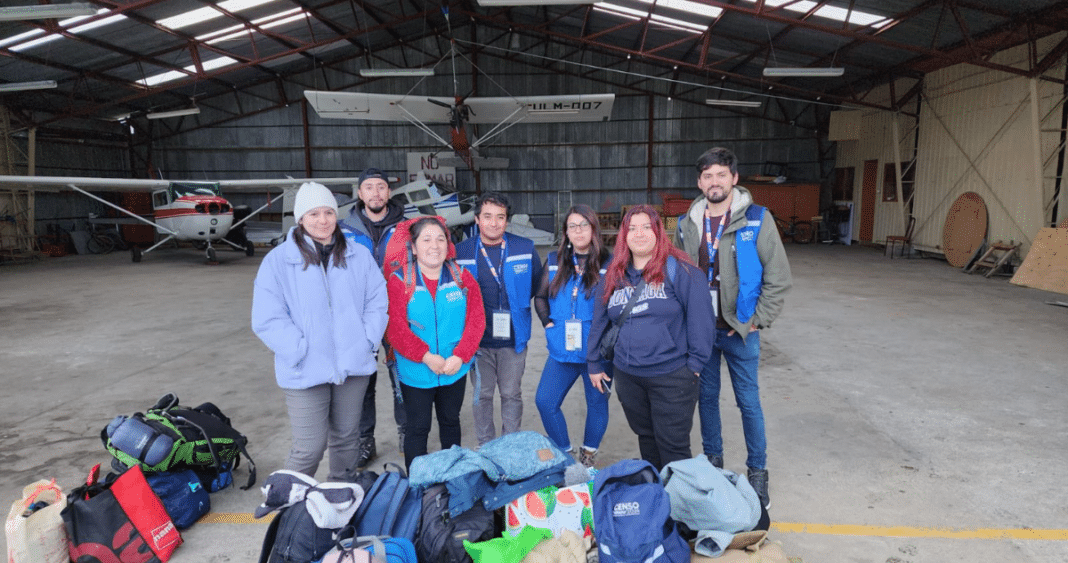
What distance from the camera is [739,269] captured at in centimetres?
258

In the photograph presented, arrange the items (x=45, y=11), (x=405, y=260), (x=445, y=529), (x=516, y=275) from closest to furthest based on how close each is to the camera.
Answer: (x=445, y=529) → (x=405, y=260) → (x=516, y=275) → (x=45, y=11)

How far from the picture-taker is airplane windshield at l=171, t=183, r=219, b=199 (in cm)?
1264

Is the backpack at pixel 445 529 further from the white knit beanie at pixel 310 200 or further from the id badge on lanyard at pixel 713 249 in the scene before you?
the id badge on lanyard at pixel 713 249

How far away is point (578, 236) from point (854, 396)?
2825 millimetres

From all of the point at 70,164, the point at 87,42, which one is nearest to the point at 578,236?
the point at 87,42

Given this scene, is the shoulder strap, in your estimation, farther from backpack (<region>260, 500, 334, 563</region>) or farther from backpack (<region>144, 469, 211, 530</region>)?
backpack (<region>144, 469, 211, 530</region>)

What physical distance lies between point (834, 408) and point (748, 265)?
202 centimetres

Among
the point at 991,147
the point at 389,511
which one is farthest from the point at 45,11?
the point at 991,147

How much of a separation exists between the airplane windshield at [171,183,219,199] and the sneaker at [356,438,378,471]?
11.9 m

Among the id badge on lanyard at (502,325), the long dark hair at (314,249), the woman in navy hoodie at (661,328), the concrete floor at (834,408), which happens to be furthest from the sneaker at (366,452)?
the woman in navy hoodie at (661,328)

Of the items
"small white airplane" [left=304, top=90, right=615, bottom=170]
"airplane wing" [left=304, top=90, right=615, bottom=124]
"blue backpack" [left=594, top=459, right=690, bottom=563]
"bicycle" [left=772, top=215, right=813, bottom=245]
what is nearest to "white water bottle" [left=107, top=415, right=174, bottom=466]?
"blue backpack" [left=594, top=459, right=690, bottom=563]

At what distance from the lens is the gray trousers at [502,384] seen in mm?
2896

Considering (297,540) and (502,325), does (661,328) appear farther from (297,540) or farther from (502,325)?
(297,540)

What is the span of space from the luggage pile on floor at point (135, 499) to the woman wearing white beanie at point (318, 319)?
604mm
